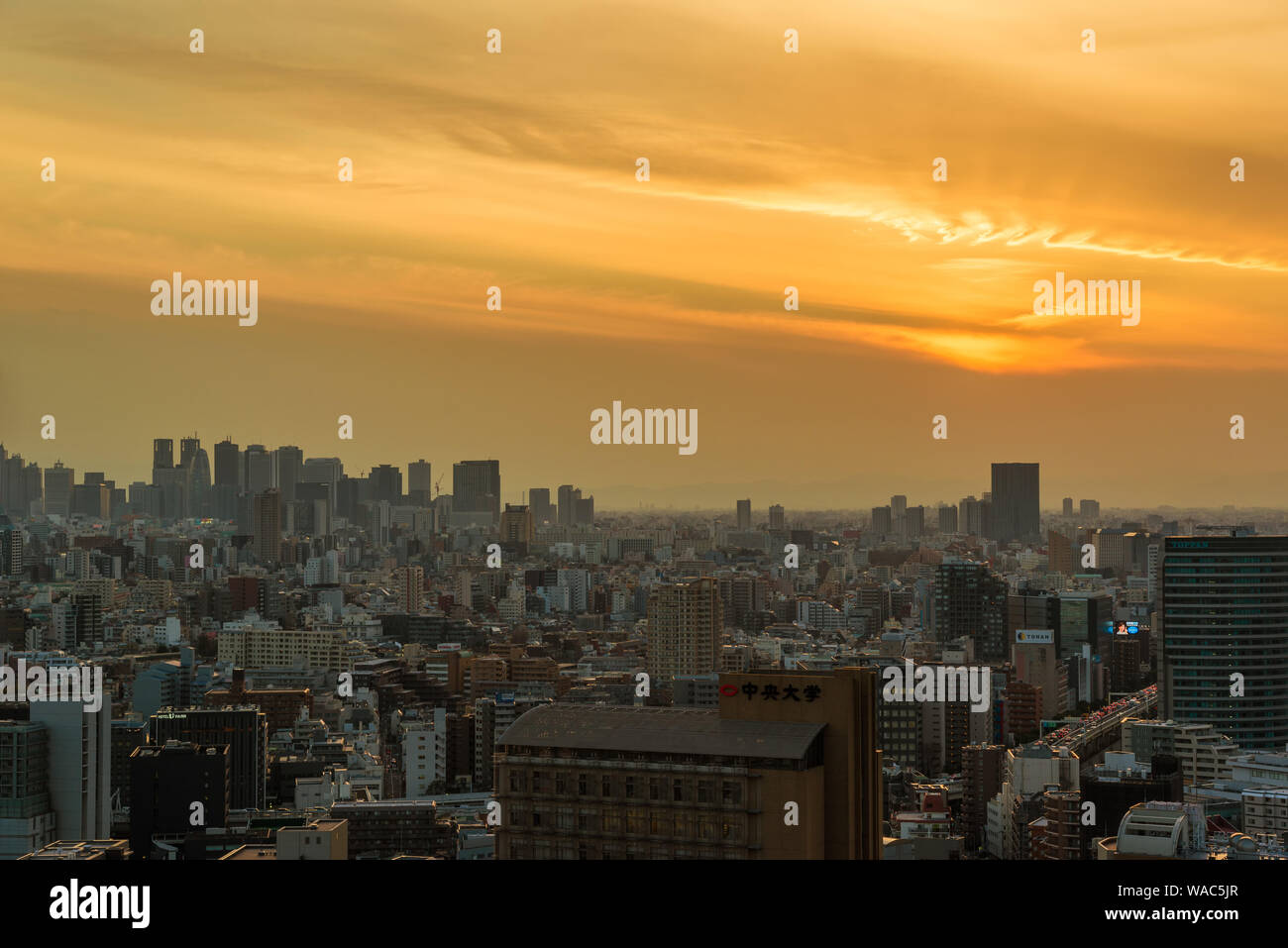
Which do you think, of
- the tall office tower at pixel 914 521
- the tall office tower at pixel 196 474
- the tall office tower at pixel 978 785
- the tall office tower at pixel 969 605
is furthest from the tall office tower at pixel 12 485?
the tall office tower at pixel 978 785

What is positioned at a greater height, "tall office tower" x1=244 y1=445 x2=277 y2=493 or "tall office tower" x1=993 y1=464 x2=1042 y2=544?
"tall office tower" x1=244 y1=445 x2=277 y2=493

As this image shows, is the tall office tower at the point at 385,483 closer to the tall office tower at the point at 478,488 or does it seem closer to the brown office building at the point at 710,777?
the tall office tower at the point at 478,488

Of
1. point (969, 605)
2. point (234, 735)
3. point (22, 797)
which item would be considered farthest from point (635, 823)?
point (969, 605)

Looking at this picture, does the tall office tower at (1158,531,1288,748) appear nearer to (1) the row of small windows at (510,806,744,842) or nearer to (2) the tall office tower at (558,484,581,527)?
(2) the tall office tower at (558,484,581,527)

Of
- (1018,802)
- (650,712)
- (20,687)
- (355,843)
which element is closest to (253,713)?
Answer: (20,687)

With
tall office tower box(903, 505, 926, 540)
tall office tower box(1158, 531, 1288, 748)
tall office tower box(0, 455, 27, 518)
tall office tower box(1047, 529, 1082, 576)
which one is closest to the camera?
tall office tower box(1158, 531, 1288, 748)

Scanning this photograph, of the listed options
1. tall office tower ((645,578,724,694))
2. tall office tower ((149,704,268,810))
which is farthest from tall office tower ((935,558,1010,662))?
tall office tower ((149,704,268,810))
